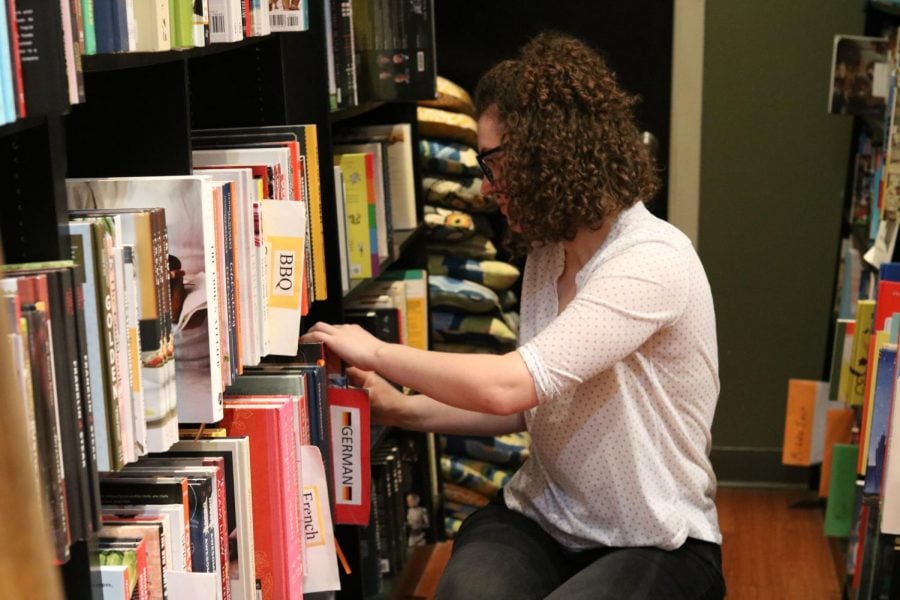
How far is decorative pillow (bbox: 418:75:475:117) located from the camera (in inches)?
117

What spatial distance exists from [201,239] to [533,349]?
22.0 inches

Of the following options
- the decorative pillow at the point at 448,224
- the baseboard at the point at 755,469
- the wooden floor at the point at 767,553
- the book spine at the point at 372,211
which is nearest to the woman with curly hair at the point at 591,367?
the book spine at the point at 372,211

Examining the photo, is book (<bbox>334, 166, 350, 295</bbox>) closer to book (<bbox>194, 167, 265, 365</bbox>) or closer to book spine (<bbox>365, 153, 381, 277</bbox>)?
book spine (<bbox>365, 153, 381, 277</bbox>)

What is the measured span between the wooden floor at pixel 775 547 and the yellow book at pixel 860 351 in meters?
0.57

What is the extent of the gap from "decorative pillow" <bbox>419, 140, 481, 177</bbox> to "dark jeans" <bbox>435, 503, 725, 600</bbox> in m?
1.27

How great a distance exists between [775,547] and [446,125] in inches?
56.2

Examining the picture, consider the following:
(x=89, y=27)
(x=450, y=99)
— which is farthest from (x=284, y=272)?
(x=450, y=99)

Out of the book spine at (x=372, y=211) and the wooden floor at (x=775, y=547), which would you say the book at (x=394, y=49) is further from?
the wooden floor at (x=775, y=547)

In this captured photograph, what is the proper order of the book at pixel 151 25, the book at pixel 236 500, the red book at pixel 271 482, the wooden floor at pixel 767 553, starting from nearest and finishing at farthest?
the book at pixel 151 25
the book at pixel 236 500
the red book at pixel 271 482
the wooden floor at pixel 767 553

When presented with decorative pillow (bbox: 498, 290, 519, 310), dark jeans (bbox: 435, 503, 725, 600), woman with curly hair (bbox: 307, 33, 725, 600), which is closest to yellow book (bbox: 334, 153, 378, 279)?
woman with curly hair (bbox: 307, 33, 725, 600)

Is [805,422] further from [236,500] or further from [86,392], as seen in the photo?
[86,392]

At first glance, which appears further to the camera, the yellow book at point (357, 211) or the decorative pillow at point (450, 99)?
the decorative pillow at point (450, 99)

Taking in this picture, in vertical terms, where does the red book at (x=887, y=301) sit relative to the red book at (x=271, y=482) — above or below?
above

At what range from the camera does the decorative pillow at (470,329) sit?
3.04m
